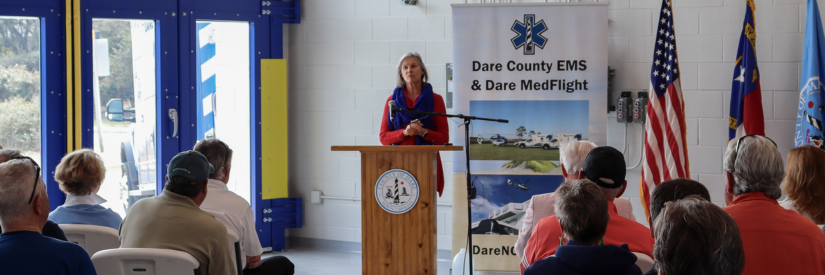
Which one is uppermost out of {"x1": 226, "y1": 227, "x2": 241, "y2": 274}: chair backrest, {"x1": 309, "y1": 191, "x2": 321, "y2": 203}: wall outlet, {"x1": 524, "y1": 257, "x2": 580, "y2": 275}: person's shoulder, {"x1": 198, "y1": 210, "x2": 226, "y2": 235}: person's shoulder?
{"x1": 198, "y1": 210, "x2": 226, "y2": 235}: person's shoulder

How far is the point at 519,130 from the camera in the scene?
4266 millimetres

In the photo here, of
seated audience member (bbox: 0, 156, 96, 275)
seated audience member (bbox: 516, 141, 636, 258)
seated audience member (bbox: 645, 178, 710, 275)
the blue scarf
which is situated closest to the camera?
seated audience member (bbox: 0, 156, 96, 275)

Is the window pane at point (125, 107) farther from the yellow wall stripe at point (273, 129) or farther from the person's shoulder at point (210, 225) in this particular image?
the person's shoulder at point (210, 225)

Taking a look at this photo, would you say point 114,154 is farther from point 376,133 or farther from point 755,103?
point 755,103

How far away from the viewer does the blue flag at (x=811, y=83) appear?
4191 millimetres

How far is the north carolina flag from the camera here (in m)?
4.36

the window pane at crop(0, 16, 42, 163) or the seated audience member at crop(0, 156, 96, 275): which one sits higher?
the window pane at crop(0, 16, 42, 163)

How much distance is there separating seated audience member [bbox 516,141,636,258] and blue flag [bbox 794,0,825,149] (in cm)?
235

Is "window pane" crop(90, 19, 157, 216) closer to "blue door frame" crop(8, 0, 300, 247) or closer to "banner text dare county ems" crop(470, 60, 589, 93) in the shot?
"blue door frame" crop(8, 0, 300, 247)

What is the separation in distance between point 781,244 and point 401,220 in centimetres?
171

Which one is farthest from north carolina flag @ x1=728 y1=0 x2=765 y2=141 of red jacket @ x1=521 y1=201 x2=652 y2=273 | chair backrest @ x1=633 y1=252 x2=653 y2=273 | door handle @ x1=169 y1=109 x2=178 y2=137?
door handle @ x1=169 y1=109 x2=178 y2=137

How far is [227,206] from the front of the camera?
2.72 metres

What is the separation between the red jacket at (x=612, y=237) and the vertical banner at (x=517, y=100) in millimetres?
2157

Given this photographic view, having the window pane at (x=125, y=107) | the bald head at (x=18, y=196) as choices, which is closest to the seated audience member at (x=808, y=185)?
the bald head at (x=18, y=196)
